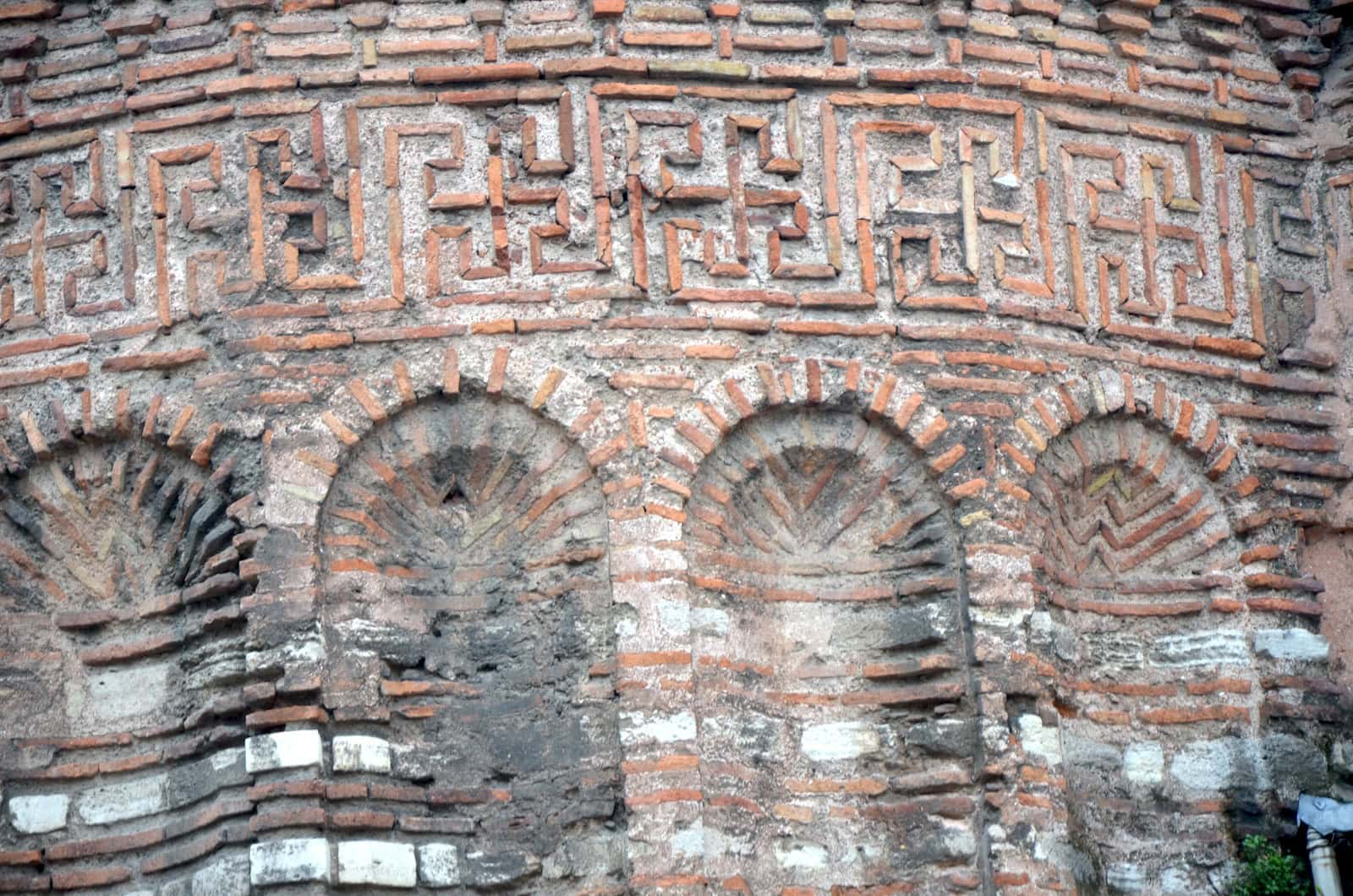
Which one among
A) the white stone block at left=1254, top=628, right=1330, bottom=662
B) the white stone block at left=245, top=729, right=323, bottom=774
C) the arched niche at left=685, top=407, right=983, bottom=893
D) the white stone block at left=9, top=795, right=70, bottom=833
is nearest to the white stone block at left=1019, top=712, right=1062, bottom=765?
the arched niche at left=685, top=407, right=983, bottom=893

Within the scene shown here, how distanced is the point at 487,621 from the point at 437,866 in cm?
117

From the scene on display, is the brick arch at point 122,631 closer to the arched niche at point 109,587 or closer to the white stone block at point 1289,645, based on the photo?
the arched niche at point 109,587

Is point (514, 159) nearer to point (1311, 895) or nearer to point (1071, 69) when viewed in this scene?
point (1071, 69)

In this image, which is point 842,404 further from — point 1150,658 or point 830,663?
point 1150,658

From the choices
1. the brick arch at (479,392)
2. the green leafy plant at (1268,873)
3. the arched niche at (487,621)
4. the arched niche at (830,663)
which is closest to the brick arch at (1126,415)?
the arched niche at (830,663)

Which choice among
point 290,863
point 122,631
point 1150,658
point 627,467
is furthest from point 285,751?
point 1150,658

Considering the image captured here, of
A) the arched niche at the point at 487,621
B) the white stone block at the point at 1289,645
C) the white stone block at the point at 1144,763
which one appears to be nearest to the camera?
the arched niche at the point at 487,621

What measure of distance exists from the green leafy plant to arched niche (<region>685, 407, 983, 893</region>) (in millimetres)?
1384

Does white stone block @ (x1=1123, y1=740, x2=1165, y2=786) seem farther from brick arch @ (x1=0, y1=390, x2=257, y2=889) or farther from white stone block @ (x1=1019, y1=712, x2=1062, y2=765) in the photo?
brick arch @ (x1=0, y1=390, x2=257, y2=889)

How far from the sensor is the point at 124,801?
12.8 m

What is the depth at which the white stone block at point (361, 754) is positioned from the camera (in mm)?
12367

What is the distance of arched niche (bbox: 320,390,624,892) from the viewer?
1249 centimetres

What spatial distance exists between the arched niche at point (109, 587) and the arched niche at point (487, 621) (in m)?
0.65

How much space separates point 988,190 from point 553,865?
12.5ft
